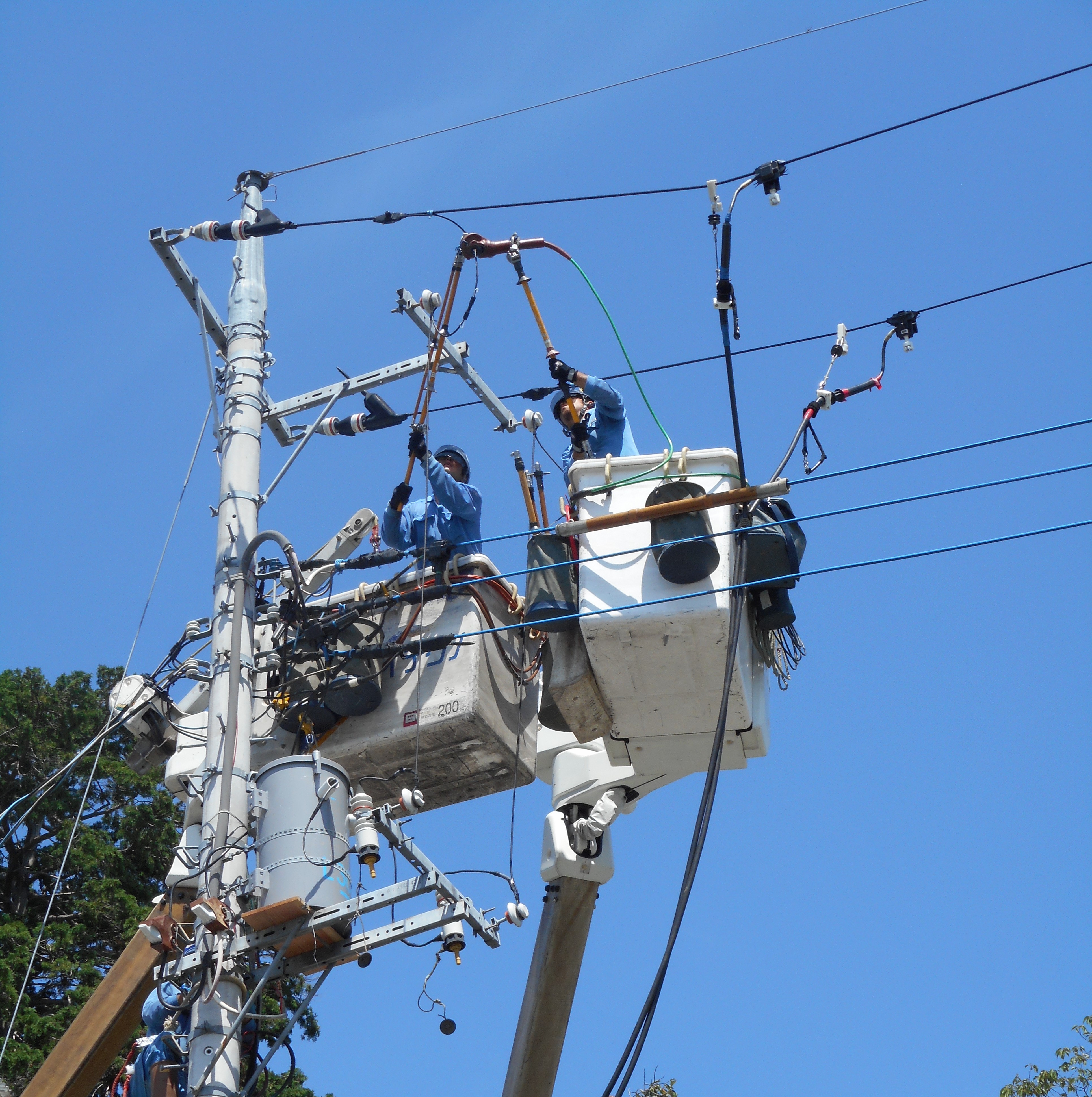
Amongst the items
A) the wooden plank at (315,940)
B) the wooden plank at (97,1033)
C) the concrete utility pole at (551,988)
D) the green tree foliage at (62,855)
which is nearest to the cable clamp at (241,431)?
the wooden plank at (97,1033)

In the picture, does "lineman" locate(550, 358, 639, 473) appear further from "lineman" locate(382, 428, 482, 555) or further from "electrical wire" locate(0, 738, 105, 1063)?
"electrical wire" locate(0, 738, 105, 1063)

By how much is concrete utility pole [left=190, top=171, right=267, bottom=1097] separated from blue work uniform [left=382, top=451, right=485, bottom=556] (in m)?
1.26

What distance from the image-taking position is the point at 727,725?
9.19 m

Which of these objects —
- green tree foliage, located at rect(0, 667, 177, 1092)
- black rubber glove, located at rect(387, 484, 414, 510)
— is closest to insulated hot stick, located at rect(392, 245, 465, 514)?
black rubber glove, located at rect(387, 484, 414, 510)

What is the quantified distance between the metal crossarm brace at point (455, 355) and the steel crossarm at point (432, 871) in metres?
3.57

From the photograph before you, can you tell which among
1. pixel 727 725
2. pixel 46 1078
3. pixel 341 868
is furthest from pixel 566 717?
pixel 46 1078

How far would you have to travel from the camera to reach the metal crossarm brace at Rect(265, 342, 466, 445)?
10.6 m

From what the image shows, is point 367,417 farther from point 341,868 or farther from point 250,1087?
point 250,1087

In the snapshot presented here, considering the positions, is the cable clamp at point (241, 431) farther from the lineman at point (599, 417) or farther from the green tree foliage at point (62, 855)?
the green tree foliage at point (62, 855)

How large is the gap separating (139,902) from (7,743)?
2843 millimetres

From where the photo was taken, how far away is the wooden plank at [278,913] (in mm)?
8070

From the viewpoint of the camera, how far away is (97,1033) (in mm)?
9656

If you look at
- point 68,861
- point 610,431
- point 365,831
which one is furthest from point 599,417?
point 68,861

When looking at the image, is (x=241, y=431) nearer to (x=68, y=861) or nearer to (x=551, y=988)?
(x=551, y=988)
